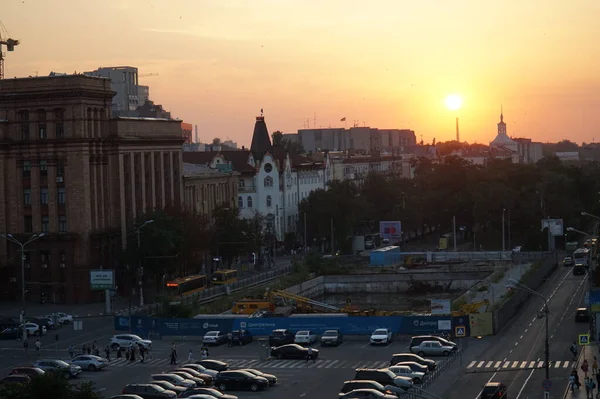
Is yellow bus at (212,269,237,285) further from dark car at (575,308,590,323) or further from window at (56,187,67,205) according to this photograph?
dark car at (575,308,590,323)

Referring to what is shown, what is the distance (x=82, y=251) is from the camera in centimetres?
8706

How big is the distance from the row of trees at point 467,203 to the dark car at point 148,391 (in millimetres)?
76034

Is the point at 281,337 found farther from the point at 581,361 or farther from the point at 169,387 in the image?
the point at 581,361

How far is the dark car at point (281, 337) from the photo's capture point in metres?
65.7

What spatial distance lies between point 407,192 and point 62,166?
65.8m

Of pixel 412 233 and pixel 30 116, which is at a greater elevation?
pixel 30 116

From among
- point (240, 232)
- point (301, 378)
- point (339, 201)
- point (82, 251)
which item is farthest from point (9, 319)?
point (339, 201)

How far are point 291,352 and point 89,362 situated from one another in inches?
409

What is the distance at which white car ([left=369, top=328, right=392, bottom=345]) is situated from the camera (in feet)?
214

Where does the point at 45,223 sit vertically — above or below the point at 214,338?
above

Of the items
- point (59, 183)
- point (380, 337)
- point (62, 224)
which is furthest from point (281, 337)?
point (59, 183)

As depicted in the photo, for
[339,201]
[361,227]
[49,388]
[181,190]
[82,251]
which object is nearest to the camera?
[49,388]

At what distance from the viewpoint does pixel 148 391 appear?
1937 inches

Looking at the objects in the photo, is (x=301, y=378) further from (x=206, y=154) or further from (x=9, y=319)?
(x=206, y=154)
